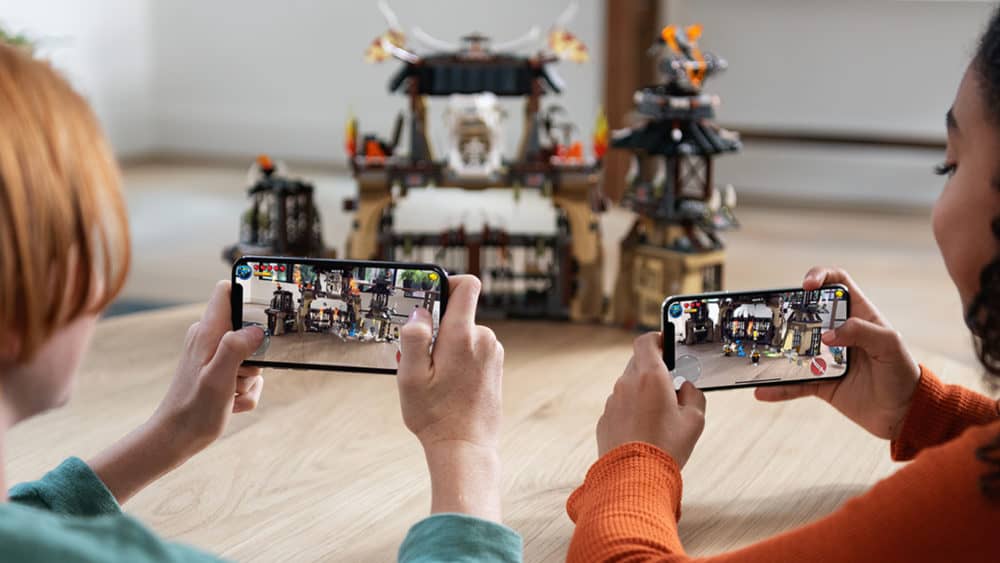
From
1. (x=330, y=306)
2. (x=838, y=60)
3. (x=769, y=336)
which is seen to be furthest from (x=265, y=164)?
(x=838, y=60)

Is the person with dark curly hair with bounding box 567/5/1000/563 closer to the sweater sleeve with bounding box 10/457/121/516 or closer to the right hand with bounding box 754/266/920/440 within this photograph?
the right hand with bounding box 754/266/920/440

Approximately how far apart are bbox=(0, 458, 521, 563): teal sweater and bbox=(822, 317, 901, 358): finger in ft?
1.29

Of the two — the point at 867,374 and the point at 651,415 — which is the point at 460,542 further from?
the point at 867,374

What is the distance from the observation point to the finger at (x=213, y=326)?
794mm

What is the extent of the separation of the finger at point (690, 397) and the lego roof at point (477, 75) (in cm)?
97

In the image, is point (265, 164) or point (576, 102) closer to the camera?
point (265, 164)

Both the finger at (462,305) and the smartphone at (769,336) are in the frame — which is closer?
the finger at (462,305)

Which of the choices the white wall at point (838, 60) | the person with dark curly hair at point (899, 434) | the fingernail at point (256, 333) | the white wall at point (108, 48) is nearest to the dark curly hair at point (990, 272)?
the person with dark curly hair at point (899, 434)

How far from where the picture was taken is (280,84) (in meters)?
4.02

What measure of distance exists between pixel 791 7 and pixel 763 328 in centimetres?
264

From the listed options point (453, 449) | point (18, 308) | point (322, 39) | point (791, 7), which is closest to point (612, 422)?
point (453, 449)

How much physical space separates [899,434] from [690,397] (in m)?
0.22

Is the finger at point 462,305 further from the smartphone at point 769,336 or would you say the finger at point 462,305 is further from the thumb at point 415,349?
the smartphone at point 769,336

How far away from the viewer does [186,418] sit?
30.8 inches
